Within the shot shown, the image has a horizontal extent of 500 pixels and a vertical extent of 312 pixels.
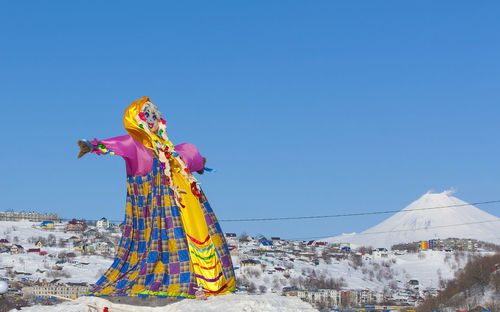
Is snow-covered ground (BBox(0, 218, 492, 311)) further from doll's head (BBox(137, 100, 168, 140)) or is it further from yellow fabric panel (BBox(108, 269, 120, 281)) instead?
doll's head (BBox(137, 100, 168, 140))

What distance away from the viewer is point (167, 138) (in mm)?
29688

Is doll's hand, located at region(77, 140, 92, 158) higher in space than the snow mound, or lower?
higher

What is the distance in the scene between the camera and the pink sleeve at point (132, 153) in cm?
2888

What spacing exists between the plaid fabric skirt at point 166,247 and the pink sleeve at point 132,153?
1.01ft

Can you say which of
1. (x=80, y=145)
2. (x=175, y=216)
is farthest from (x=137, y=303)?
(x=80, y=145)

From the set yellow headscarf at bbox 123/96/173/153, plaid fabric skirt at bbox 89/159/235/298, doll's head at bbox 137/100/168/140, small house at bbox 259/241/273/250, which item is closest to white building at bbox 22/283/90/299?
plaid fabric skirt at bbox 89/159/235/298

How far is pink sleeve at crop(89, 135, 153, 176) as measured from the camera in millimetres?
28875

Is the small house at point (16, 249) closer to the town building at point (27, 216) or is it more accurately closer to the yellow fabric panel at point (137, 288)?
the town building at point (27, 216)

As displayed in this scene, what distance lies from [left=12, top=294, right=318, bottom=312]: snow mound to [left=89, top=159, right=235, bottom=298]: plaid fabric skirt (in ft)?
1.63

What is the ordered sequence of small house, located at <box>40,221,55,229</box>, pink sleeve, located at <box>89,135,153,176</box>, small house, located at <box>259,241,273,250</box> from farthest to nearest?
small house, located at <box>40,221,55,229</box>
small house, located at <box>259,241,273,250</box>
pink sleeve, located at <box>89,135,153,176</box>

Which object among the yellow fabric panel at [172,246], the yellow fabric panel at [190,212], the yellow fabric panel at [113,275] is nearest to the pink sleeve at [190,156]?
the yellow fabric panel at [190,212]

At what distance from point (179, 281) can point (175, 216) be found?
241 cm

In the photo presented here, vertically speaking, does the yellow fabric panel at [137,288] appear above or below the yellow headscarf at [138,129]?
below

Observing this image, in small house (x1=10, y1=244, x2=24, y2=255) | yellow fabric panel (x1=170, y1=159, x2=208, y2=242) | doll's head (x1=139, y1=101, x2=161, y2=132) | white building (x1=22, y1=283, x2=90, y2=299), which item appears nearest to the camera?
yellow fabric panel (x1=170, y1=159, x2=208, y2=242)
